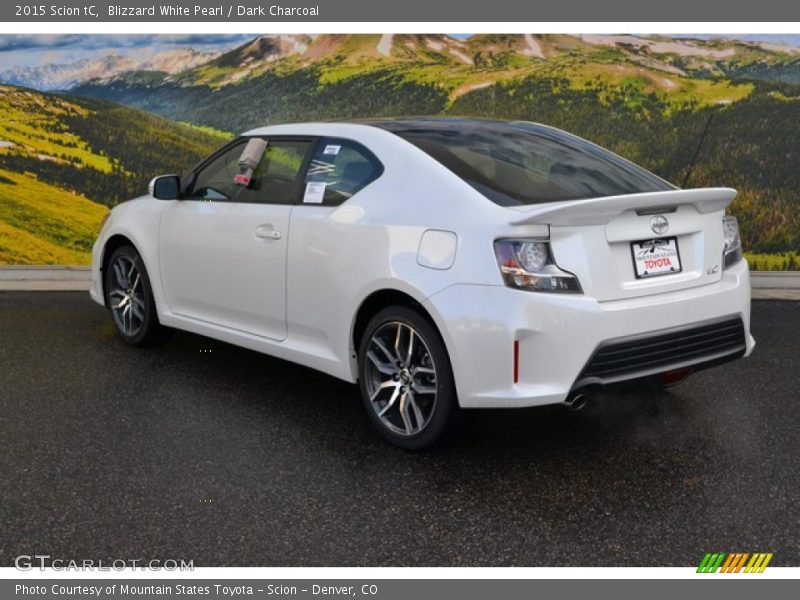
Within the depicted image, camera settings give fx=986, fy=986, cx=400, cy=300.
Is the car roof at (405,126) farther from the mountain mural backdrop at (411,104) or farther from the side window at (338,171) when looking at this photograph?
the mountain mural backdrop at (411,104)

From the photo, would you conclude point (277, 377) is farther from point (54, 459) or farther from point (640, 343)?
point (640, 343)

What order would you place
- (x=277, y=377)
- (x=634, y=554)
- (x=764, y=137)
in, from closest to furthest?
(x=634, y=554) < (x=277, y=377) < (x=764, y=137)

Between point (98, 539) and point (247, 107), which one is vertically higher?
point (247, 107)

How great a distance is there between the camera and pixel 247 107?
43.6 ft

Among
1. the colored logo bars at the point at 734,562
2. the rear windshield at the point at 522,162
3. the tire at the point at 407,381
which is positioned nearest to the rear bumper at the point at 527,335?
the tire at the point at 407,381

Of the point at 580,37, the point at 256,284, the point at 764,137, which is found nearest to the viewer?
the point at 256,284

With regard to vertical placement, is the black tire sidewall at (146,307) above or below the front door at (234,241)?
below

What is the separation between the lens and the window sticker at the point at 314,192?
5219mm

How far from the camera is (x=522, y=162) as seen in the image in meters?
4.96

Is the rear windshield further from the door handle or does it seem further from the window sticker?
the door handle

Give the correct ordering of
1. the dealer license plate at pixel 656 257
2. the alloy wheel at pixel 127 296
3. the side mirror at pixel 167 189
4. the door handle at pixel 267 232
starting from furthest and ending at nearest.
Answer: the alloy wheel at pixel 127 296, the side mirror at pixel 167 189, the door handle at pixel 267 232, the dealer license plate at pixel 656 257

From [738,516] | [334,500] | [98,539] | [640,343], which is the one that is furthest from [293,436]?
[738,516]

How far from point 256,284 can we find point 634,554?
2750 mm

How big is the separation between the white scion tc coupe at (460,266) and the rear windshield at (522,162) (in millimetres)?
13
